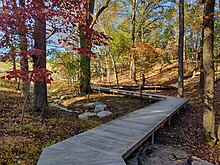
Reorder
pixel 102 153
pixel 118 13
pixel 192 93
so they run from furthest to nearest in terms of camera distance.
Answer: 1. pixel 118 13
2. pixel 192 93
3. pixel 102 153

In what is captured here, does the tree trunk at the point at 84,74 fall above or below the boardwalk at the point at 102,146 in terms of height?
above

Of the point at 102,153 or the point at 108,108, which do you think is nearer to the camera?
the point at 102,153

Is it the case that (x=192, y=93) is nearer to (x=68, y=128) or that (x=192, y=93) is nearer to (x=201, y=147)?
(x=201, y=147)

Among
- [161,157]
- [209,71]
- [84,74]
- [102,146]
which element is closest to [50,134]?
[102,146]

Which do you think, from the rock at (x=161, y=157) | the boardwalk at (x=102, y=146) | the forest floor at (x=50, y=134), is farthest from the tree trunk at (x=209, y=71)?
the rock at (x=161, y=157)

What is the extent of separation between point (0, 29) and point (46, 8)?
3.04 feet

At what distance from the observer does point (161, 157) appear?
3.00 m

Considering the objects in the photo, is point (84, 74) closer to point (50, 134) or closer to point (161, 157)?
point (50, 134)

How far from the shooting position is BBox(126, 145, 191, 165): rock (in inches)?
113

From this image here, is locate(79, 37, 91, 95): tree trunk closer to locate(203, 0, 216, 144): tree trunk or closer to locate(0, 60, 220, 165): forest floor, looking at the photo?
locate(0, 60, 220, 165): forest floor

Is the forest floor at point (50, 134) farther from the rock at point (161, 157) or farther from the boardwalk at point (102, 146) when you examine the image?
the rock at point (161, 157)

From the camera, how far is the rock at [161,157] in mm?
2875

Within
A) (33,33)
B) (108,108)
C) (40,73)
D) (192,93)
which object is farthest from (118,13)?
(40,73)

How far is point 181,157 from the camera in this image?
9.81ft
